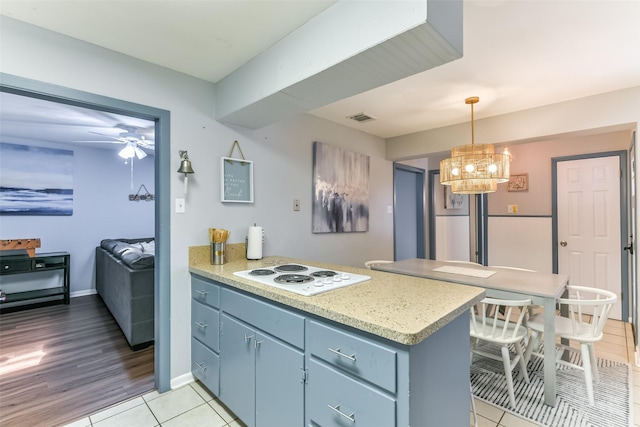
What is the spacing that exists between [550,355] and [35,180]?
5.97 m

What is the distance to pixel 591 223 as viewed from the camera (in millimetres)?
Result: 3656

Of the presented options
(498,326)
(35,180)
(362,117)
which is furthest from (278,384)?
(35,180)

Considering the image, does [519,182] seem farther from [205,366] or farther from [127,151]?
[127,151]

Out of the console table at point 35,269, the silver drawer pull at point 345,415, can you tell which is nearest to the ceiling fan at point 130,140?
the console table at point 35,269

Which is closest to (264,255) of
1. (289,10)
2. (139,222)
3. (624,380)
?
(289,10)

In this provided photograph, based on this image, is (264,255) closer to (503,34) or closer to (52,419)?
(52,419)

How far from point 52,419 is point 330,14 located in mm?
2814

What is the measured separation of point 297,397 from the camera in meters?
1.34

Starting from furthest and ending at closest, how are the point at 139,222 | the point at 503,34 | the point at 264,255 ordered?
the point at 139,222 < the point at 264,255 < the point at 503,34

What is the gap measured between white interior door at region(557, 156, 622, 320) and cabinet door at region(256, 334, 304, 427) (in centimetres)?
410

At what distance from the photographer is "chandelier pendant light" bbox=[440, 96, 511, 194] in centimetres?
258

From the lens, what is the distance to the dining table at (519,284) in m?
1.96

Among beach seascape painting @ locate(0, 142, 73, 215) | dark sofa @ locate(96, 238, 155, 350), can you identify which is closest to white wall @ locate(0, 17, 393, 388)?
dark sofa @ locate(96, 238, 155, 350)

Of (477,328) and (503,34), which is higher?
(503,34)
